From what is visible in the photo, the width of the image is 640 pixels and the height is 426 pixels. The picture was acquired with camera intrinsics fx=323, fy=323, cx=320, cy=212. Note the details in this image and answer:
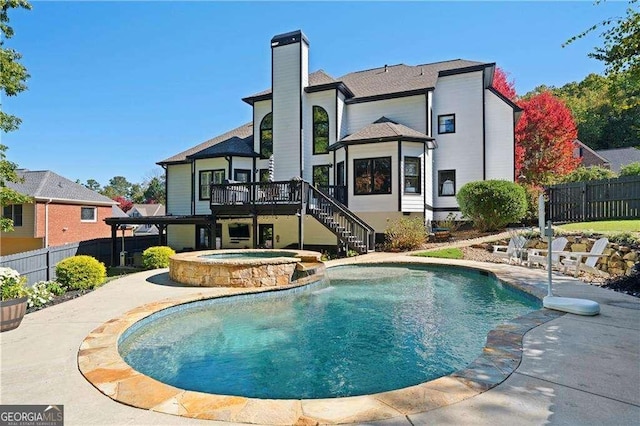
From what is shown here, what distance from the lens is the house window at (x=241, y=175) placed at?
19.8m

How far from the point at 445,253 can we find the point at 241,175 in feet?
41.9

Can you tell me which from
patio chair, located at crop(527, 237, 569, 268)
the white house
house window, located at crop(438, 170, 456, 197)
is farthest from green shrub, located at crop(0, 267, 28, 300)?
house window, located at crop(438, 170, 456, 197)

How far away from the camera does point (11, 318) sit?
4.88 meters

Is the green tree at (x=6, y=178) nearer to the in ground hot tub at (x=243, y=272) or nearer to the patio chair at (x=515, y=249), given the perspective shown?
the in ground hot tub at (x=243, y=272)

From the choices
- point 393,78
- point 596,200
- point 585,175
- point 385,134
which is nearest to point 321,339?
point 385,134

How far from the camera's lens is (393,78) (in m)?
20.1

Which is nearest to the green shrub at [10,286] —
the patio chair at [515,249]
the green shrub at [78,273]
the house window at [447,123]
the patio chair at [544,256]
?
the green shrub at [78,273]

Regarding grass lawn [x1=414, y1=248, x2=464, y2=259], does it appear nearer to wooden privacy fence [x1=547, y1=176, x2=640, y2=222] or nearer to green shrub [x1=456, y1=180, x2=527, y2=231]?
green shrub [x1=456, y1=180, x2=527, y2=231]

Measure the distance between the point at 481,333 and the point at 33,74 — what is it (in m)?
17.4

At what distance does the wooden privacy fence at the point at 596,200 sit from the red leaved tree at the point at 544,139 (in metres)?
7.28

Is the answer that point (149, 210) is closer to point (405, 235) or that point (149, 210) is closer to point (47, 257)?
point (47, 257)

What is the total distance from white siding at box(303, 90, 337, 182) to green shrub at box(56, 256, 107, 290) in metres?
12.0

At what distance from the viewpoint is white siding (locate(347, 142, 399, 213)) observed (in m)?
16.2

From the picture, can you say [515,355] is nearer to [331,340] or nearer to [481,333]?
[481,333]
